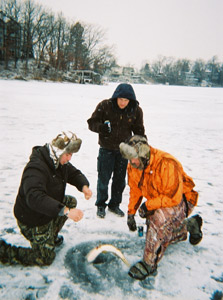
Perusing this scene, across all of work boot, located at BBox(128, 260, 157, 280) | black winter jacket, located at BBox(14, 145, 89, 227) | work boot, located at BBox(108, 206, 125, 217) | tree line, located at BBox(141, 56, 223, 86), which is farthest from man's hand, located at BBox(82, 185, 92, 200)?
tree line, located at BBox(141, 56, 223, 86)

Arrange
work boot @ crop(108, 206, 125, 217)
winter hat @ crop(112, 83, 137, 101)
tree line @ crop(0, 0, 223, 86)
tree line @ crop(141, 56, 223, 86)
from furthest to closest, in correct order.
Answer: tree line @ crop(141, 56, 223, 86), tree line @ crop(0, 0, 223, 86), work boot @ crop(108, 206, 125, 217), winter hat @ crop(112, 83, 137, 101)

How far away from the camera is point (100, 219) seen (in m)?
3.04

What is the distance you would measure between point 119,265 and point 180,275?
1.94 ft

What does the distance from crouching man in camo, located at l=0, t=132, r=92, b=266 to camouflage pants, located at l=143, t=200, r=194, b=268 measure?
707 mm

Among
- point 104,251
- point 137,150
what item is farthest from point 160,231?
point 137,150

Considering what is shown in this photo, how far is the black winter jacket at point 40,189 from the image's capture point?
1.83m

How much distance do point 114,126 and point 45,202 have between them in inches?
58.0

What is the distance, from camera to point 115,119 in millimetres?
2936

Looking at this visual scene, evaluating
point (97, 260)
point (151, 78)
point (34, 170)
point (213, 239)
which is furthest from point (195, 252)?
point (151, 78)

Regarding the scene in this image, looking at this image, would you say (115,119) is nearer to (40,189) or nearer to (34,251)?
(40,189)

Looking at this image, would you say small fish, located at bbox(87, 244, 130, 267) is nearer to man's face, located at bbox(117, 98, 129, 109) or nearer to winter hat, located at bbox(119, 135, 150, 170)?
winter hat, located at bbox(119, 135, 150, 170)

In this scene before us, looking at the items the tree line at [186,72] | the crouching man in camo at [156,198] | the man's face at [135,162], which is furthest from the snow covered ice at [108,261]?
the tree line at [186,72]

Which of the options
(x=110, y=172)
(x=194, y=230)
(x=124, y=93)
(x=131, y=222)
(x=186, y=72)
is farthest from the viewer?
(x=186, y=72)

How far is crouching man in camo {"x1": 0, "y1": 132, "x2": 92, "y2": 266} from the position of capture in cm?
188
